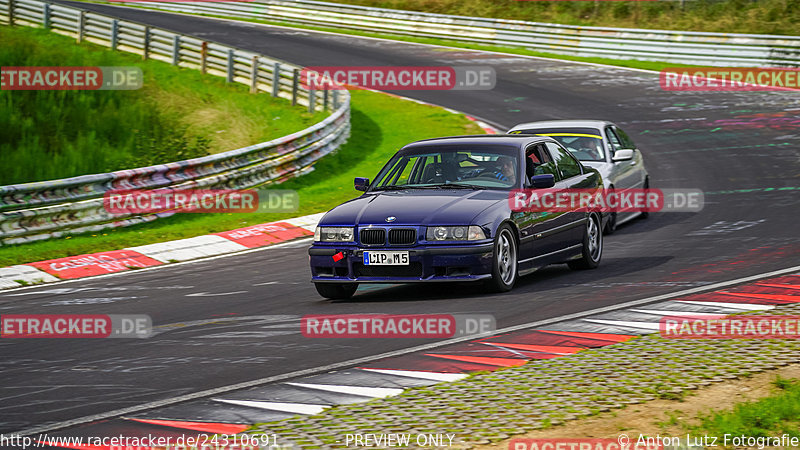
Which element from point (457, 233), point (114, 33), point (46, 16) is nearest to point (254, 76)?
point (114, 33)

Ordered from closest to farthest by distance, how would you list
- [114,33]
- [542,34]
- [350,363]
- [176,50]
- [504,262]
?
[350,363] < [504,262] < [176,50] < [114,33] < [542,34]

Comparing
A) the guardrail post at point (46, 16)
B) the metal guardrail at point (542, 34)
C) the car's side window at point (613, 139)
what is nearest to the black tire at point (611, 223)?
the car's side window at point (613, 139)

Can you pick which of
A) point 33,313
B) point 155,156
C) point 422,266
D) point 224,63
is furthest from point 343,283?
point 224,63

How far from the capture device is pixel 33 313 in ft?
33.5

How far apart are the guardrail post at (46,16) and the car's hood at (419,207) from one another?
3055 cm

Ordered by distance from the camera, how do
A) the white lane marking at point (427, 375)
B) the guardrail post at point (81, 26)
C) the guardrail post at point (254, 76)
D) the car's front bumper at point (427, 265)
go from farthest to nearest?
the guardrail post at point (81, 26)
the guardrail post at point (254, 76)
the car's front bumper at point (427, 265)
the white lane marking at point (427, 375)

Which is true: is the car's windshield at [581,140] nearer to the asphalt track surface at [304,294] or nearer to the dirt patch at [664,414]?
the asphalt track surface at [304,294]

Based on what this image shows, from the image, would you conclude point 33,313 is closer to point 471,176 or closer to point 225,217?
point 471,176

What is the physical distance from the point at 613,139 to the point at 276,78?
14726mm

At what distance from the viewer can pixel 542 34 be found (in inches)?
1518

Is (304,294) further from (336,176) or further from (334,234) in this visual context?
(336,176)

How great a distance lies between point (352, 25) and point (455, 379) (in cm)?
3902

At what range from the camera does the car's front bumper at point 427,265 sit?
9602mm

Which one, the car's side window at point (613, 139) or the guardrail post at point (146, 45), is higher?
the guardrail post at point (146, 45)
